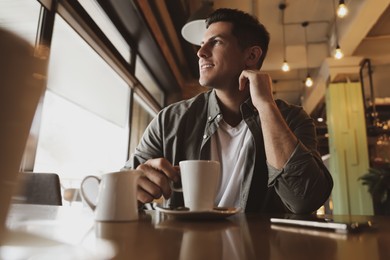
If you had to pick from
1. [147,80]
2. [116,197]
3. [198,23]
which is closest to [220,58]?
[116,197]

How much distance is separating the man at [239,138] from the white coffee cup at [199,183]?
4.2 inches

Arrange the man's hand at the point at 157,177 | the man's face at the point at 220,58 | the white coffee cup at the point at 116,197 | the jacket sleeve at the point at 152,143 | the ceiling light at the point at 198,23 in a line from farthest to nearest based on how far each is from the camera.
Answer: the ceiling light at the point at 198,23 < the man's face at the point at 220,58 < the jacket sleeve at the point at 152,143 < the man's hand at the point at 157,177 < the white coffee cup at the point at 116,197

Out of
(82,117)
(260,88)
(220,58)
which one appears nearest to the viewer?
(260,88)

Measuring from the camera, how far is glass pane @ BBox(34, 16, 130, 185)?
2.23 meters

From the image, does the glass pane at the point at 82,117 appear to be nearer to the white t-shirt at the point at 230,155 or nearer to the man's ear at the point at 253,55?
the white t-shirt at the point at 230,155

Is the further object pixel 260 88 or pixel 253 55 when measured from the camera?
pixel 253 55

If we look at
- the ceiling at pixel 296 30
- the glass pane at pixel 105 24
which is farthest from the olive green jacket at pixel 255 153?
the ceiling at pixel 296 30

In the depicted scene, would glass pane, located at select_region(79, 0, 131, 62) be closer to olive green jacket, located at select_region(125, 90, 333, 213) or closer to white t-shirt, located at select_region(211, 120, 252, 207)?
olive green jacket, located at select_region(125, 90, 333, 213)

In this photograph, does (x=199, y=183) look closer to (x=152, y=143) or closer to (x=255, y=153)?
(x=255, y=153)

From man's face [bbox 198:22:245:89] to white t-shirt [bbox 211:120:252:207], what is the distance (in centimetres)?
23

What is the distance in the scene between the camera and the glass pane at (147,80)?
13.9 feet

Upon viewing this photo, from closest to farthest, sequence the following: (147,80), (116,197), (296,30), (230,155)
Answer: (116,197)
(230,155)
(147,80)
(296,30)

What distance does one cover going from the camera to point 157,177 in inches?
34.4

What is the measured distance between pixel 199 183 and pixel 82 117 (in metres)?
2.55
